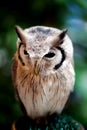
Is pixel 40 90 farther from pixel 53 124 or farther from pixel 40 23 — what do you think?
pixel 40 23

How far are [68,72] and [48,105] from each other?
0.36 ft

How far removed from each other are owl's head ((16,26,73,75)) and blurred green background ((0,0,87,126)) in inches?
27.5

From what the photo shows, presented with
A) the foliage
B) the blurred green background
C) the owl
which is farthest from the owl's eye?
the blurred green background

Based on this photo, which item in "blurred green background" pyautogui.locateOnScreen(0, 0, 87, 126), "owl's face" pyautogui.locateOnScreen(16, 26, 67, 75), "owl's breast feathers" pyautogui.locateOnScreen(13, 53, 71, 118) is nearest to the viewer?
"owl's face" pyautogui.locateOnScreen(16, 26, 67, 75)

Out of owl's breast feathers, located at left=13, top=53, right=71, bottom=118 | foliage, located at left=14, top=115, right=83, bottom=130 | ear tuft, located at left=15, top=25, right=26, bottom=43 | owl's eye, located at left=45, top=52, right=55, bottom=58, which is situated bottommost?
foliage, located at left=14, top=115, right=83, bottom=130

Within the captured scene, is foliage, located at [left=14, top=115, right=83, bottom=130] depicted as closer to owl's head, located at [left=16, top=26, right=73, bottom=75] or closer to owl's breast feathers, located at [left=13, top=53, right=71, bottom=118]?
owl's breast feathers, located at [left=13, top=53, right=71, bottom=118]

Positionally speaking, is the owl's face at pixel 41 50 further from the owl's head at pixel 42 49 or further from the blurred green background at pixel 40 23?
the blurred green background at pixel 40 23

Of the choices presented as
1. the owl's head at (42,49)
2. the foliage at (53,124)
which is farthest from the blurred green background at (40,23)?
the owl's head at (42,49)

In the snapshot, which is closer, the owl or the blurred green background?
the owl

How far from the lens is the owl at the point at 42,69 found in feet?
3.64

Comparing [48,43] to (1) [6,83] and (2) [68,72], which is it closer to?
(2) [68,72]

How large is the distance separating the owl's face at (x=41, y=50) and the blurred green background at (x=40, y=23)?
2.33ft

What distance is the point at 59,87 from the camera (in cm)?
124

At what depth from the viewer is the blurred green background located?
191cm
